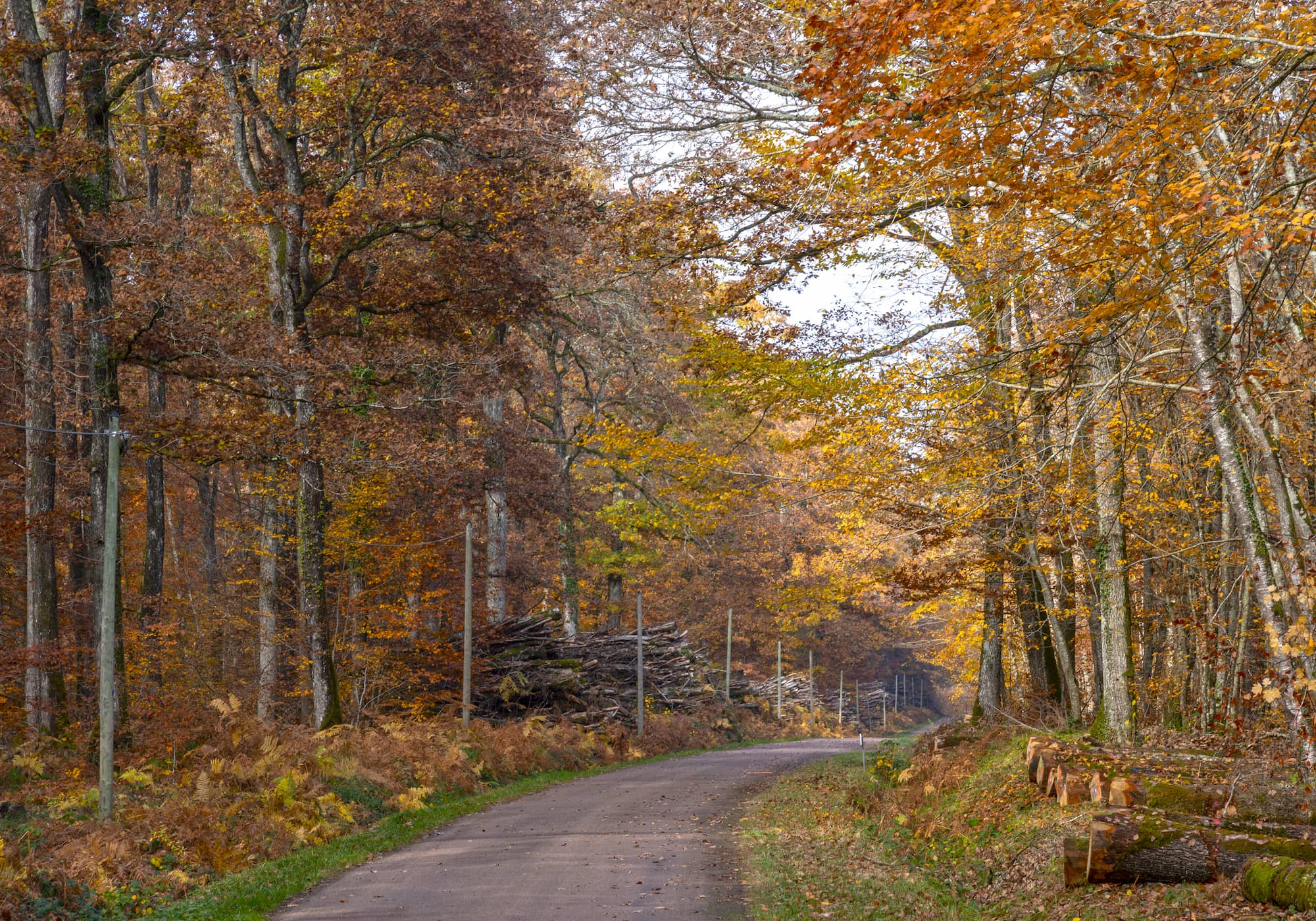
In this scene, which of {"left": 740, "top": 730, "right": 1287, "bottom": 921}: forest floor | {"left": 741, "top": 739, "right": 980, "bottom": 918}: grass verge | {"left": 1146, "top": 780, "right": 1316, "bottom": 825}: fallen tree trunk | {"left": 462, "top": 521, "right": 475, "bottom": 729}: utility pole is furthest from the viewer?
{"left": 462, "top": 521, "right": 475, "bottom": 729}: utility pole

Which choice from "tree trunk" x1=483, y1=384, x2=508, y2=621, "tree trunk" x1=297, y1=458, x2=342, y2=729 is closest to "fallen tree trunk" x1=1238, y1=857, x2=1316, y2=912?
"tree trunk" x1=297, y1=458, x2=342, y2=729

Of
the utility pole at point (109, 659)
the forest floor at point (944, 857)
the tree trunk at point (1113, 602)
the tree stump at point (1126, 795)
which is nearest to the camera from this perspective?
the forest floor at point (944, 857)

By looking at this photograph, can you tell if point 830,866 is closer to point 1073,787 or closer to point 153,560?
point 1073,787

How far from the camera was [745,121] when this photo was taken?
13.8 metres

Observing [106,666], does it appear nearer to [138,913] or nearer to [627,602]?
[138,913]

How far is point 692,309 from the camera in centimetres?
1631

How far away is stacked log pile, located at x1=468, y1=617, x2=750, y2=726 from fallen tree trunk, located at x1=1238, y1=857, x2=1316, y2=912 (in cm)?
1884

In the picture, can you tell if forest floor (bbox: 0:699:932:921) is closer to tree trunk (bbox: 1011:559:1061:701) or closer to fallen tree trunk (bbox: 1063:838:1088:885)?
fallen tree trunk (bbox: 1063:838:1088:885)

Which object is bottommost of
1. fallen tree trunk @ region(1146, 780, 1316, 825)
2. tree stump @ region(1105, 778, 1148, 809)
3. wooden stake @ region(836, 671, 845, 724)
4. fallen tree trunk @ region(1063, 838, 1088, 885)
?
wooden stake @ region(836, 671, 845, 724)

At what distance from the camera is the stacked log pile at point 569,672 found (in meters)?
25.5

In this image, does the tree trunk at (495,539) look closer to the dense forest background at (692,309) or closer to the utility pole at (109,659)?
the dense forest background at (692,309)

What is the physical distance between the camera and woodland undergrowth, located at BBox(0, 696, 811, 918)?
9.14 metres

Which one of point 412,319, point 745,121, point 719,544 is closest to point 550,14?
point 412,319

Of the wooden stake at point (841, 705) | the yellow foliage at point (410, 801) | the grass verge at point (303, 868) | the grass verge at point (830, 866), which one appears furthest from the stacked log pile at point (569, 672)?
the wooden stake at point (841, 705)
